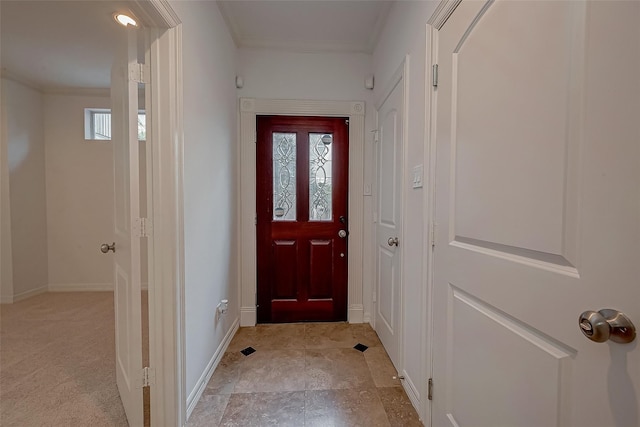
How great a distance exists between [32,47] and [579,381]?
422 centimetres

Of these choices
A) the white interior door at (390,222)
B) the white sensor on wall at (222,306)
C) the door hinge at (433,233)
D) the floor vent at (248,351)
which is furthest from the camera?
the floor vent at (248,351)

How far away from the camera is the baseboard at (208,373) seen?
1.44 meters

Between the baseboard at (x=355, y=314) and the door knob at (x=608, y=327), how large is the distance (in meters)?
2.05

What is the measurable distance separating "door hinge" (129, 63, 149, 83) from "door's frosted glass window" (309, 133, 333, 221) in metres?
1.44

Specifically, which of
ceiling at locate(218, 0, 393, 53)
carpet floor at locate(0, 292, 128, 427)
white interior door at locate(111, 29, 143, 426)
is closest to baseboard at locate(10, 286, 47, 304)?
carpet floor at locate(0, 292, 128, 427)

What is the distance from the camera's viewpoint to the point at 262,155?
243cm

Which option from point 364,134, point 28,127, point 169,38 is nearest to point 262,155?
point 364,134

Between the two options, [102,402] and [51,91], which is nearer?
[102,402]

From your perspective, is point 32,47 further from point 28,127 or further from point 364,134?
point 364,134

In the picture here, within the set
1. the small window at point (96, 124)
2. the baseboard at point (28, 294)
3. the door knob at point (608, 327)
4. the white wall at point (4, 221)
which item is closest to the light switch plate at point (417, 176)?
the door knob at point (608, 327)

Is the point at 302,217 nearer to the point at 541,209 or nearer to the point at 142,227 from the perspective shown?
the point at 142,227

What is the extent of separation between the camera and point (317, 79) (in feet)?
8.04

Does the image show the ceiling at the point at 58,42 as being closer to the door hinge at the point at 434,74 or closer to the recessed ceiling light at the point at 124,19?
the recessed ceiling light at the point at 124,19

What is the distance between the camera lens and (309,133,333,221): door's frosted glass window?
2.46 metres
